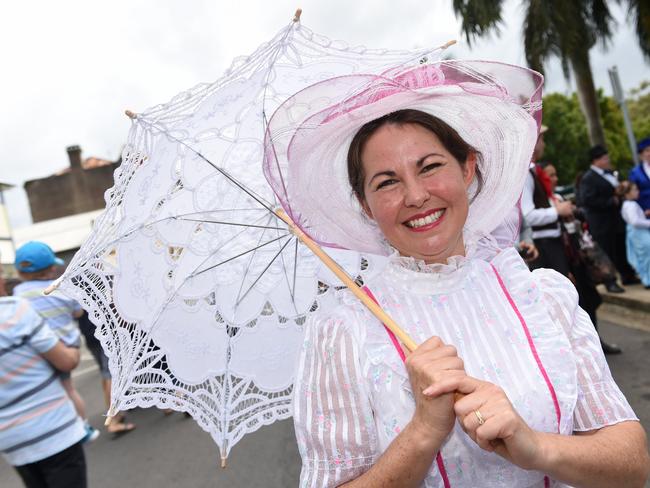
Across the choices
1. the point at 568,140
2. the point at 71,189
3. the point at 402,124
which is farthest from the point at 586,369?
the point at 568,140

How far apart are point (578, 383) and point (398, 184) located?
2.27ft

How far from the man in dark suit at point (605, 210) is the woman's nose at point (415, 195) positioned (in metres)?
6.47

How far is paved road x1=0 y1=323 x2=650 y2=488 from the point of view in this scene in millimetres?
4344

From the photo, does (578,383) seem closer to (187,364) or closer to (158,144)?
(187,364)

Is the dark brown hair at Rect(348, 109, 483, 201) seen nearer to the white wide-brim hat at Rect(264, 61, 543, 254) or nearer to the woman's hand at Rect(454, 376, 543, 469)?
the white wide-brim hat at Rect(264, 61, 543, 254)

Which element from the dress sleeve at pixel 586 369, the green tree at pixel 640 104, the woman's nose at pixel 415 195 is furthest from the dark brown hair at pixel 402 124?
the green tree at pixel 640 104

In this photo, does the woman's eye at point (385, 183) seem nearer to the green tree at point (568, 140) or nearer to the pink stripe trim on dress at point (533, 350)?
the pink stripe trim on dress at point (533, 350)

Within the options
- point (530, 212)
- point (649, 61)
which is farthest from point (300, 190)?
point (649, 61)

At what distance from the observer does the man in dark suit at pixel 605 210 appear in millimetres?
7086

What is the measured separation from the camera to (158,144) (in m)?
1.95

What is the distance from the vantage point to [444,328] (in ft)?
4.80

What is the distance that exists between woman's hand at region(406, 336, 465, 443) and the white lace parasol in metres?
0.77

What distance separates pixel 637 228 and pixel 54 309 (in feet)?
21.6

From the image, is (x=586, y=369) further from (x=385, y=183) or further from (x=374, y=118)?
(x=374, y=118)
